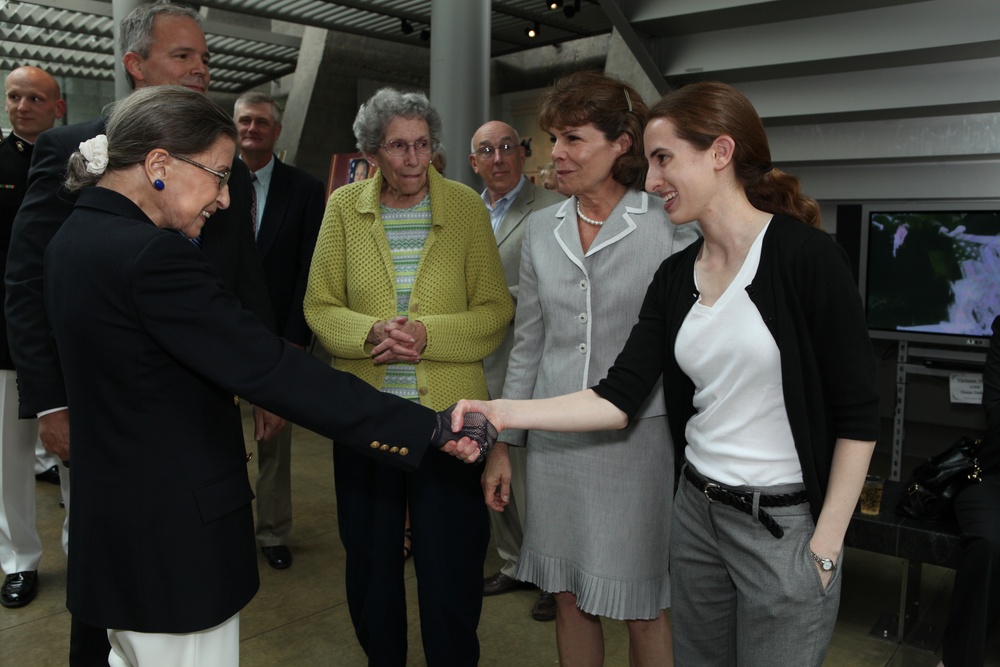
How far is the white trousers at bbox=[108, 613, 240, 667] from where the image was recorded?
5.31 ft

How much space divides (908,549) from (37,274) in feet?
10.1

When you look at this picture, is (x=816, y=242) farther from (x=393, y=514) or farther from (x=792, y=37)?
(x=792, y=37)

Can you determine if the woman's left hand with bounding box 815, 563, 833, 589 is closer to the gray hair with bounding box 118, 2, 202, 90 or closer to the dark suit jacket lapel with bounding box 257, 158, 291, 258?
the gray hair with bounding box 118, 2, 202, 90

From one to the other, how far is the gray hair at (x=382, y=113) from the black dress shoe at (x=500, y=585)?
76.1 inches

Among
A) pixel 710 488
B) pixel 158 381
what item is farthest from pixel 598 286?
pixel 158 381

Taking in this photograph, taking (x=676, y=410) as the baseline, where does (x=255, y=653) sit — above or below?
below

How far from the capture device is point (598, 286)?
2100 mm

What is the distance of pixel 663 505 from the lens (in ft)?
6.93

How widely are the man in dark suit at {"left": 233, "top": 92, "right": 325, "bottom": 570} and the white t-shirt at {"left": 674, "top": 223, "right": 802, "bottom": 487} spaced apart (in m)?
2.17

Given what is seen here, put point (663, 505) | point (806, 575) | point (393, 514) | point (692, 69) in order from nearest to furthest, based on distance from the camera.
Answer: point (806, 575)
point (663, 505)
point (393, 514)
point (692, 69)

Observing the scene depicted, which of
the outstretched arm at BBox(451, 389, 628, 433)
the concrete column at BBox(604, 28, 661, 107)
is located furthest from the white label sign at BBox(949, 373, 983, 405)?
the outstretched arm at BBox(451, 389, 628, 433)

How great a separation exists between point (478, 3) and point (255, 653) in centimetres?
397

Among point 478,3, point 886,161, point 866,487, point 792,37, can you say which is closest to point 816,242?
point 866,487

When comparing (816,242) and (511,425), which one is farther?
(511,425)
